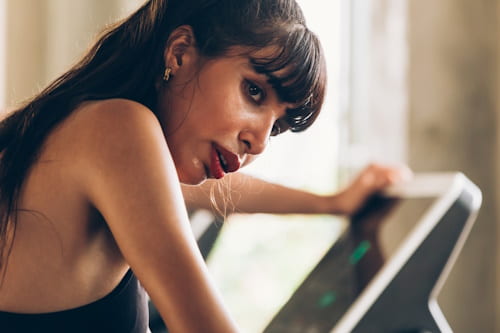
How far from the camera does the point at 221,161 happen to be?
0.88 metres

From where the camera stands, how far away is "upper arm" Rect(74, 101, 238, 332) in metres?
0.69

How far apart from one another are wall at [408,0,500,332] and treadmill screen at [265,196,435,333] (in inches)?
31.7

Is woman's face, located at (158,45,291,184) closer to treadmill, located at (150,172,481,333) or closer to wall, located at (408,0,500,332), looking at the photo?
treadmill, located at (150,172,481,333)

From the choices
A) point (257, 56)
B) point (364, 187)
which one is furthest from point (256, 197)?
point (257, 56)

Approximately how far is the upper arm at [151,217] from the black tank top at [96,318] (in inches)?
5.6

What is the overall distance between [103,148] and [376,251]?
0.74m

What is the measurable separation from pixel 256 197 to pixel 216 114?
20.2 inches

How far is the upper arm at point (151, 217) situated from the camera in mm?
686

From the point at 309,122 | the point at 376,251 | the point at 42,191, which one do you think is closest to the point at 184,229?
the point at 42,191

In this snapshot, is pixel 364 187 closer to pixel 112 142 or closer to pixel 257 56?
pixel 257 56

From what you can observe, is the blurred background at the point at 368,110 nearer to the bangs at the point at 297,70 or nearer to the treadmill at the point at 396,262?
the treadmill at the point at 396,262

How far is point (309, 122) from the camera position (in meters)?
0.95

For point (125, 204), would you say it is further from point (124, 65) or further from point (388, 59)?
point (388, 59)

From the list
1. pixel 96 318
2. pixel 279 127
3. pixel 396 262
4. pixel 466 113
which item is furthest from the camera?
pixel 466 113
